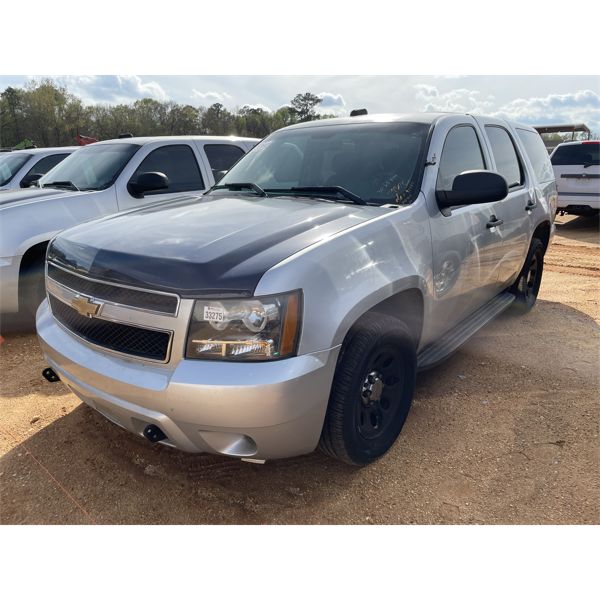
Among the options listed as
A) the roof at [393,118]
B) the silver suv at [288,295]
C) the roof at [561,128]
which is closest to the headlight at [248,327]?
the silver suv at [288,295]

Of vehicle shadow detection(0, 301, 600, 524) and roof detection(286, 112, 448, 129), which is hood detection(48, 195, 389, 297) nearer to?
roof detection(286, 112, 448, 129)

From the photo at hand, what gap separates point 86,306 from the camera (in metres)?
2.25

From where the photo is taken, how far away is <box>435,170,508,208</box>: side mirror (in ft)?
9.08

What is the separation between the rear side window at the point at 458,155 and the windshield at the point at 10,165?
7.08m

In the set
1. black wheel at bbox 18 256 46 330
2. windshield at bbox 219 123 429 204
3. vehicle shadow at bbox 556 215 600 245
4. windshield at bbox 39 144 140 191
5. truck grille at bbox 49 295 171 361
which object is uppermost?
windshield at bbox 219 123 429 204

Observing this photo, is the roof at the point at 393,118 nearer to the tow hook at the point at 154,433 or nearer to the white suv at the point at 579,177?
the tow hook at the point at 154,433

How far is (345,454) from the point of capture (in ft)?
7.73

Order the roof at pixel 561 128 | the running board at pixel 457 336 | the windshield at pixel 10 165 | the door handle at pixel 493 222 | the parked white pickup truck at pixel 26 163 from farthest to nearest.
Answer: the roof at pixel 561 128 → the windshield at pixel 10 165 → the parked white pickup truck at pixel 26 163 → the door handle at pixel 493 222 → the running board at pixel 457 336

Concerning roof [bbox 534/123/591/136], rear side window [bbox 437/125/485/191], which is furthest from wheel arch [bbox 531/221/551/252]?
roof [bbox 534/123/591/136]

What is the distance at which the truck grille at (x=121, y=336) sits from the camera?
2.04 meters

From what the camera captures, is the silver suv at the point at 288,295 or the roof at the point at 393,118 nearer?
the silver suv at the point at 288,295

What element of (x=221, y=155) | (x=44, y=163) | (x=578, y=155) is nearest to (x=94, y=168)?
(x=221, y=155)

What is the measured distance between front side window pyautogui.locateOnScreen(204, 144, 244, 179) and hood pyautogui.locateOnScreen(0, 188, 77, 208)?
1734 millimetres

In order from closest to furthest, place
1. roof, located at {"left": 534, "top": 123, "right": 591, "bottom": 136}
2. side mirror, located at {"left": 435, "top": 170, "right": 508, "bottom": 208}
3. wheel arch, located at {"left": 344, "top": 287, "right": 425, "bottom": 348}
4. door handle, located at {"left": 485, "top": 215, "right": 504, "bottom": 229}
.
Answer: wheel arch, located at {"left": 344, "top": 287, "right": 425, "bottom": 348} → side mirror, located at {"left": 435, "top": 170, "right": 508, "bottom": 208} → door handle, located at {"left": 485, "top": 215, "right": 504, "bottom": 229} → roof, located at {"left": 534, "top": 123, "right": 591, "bottom": 136}
